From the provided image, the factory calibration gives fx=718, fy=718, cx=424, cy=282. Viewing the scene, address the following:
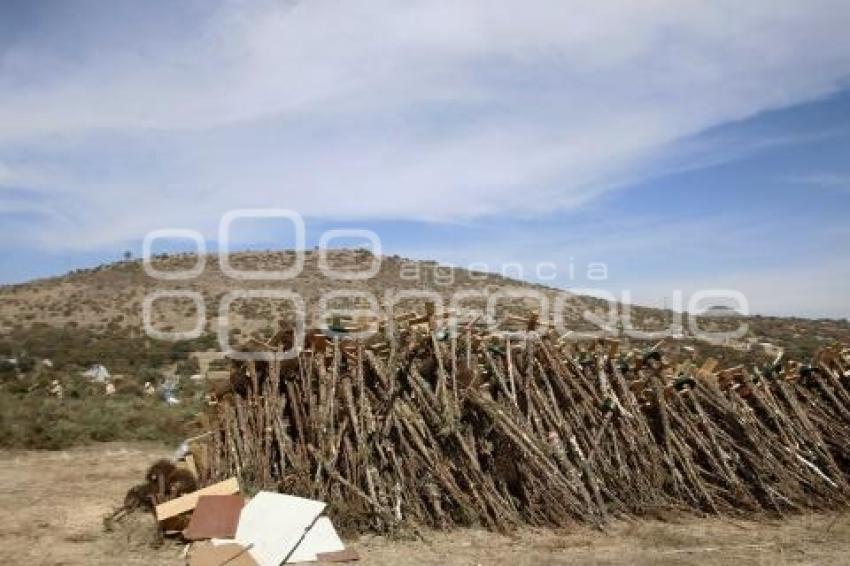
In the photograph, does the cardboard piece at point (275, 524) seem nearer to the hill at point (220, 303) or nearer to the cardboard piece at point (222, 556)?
the cardboard piece at point (222, 556)

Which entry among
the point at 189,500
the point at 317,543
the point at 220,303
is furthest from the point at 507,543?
the point at 220,303

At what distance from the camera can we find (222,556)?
23.0 ft

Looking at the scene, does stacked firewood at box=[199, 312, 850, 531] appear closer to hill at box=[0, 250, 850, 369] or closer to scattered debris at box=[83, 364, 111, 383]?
scattered debris at box=[83, 364, 111, 383]

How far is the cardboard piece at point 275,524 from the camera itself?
7.17m

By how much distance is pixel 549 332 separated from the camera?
10.1 metres

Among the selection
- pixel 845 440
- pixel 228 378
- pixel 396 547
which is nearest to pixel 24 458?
pixel 228 378

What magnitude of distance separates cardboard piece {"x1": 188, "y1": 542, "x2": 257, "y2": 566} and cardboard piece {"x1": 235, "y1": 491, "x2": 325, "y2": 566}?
0.38 feet

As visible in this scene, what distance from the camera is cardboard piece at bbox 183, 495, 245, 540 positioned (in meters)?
7.48

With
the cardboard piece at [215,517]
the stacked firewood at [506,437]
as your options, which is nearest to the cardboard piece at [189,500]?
the cardboard piece at [215,517]

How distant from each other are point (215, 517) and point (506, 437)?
11.5ft

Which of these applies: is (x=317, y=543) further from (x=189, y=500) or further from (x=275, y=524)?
(x=189, y=500)

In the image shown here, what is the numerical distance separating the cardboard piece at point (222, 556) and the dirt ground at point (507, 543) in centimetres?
38

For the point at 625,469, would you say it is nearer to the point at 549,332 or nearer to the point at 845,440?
the point at 549,332

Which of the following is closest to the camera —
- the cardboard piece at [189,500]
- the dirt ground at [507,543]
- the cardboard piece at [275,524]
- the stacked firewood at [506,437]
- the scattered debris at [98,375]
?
the cardboard piece at [275,524]
